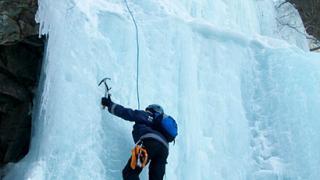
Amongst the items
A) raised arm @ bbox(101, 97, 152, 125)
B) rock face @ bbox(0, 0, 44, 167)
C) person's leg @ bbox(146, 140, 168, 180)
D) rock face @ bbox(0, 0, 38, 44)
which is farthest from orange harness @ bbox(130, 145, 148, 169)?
A: rock face @ bbox(0, 0, 38, 44)

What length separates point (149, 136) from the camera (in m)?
5.28

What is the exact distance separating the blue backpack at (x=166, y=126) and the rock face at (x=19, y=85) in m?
1.96

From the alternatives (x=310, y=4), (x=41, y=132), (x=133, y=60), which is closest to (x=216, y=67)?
(x=133, y=60)

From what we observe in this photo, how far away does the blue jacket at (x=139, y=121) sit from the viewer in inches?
Result: 209

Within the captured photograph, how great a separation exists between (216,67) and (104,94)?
1952 mm

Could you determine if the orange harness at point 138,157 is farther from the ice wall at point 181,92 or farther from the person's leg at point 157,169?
the ice wall at point 181,92

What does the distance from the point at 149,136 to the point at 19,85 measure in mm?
2139

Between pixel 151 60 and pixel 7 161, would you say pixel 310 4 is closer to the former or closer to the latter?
pixel 151 60

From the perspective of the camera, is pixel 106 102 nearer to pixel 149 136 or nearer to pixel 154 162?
pixel 149 136

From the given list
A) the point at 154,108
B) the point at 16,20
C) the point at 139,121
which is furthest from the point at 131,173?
the point at 16,20

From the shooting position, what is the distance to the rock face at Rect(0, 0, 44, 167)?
20.9 feet

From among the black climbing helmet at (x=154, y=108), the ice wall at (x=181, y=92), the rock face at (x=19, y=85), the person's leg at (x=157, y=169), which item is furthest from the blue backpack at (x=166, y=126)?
the rock face at (x=19, y=85)

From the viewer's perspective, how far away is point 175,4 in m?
7.07

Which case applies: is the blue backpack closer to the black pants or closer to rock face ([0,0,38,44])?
the black pants
